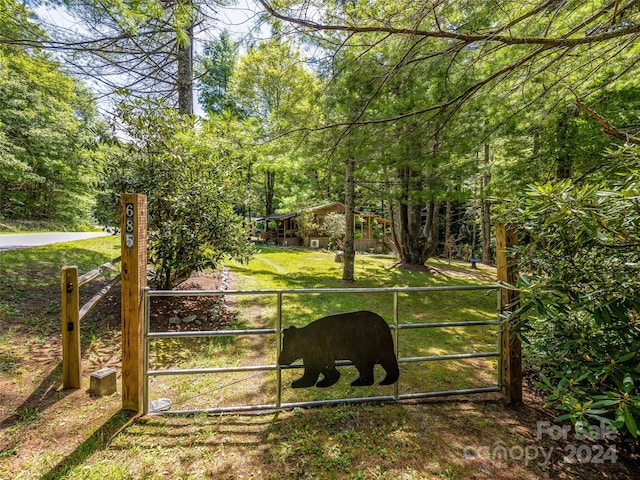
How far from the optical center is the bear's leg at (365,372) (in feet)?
8.77

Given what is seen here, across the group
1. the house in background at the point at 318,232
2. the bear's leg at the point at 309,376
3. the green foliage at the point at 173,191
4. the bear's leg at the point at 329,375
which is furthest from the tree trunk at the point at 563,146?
the house in background at the point at 318,232

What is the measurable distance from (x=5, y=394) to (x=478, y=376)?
5022 millimetres

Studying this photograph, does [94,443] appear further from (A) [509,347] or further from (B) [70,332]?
(A) [509,347]

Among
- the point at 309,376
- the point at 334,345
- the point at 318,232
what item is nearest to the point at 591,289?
the point at 334,345

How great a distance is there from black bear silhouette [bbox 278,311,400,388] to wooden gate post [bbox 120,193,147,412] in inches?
49.1

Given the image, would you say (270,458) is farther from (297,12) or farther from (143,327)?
(297,12)

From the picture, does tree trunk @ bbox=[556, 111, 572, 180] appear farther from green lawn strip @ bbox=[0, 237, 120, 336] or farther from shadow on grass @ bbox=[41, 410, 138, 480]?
green lawn strip @ bbox=[0, 237, 120, 336]

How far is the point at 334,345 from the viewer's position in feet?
8.70

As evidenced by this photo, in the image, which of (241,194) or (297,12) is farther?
(241,194)

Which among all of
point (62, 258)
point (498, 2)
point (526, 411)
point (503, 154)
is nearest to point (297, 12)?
point (498, 2)

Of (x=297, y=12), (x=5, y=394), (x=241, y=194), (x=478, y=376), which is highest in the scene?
(x=297, y=12)

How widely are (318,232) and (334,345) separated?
737 inches

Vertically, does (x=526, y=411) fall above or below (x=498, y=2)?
below

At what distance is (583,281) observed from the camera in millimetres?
1879
